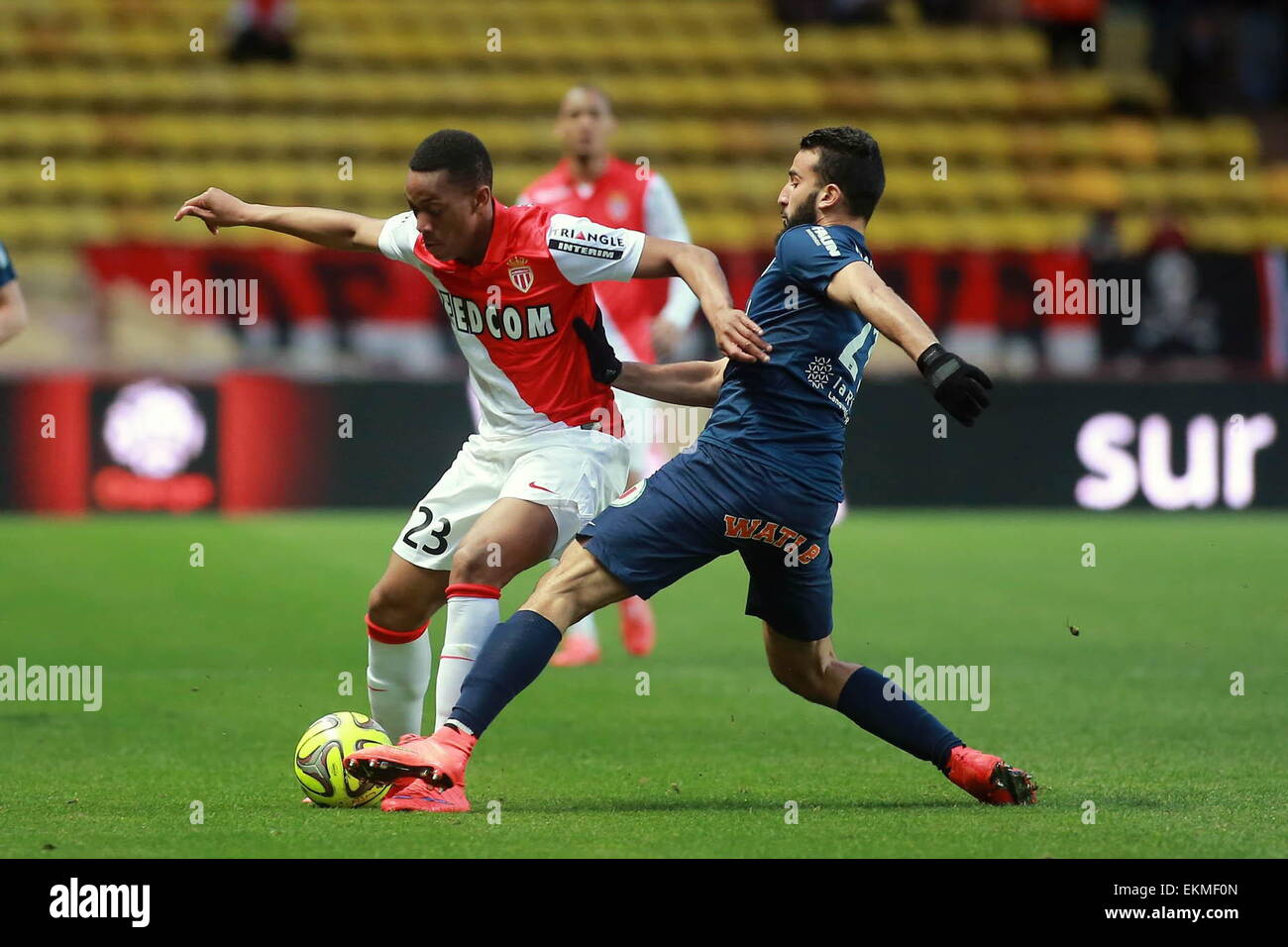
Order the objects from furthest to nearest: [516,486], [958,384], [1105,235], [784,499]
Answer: [1105,235] → [516,486] → [784,499] → [958,384]

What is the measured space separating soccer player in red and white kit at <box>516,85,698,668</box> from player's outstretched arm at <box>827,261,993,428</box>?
3.45 m

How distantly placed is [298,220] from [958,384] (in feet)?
7.36

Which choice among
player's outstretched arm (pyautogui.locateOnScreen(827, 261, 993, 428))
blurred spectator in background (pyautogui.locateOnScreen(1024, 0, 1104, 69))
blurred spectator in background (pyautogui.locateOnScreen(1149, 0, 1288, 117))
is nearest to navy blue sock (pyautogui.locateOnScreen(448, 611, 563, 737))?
player's outstretched arm (pyautogui.locateOnScreen(827, 261, 993, 428))

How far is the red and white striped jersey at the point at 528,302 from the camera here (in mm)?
5660

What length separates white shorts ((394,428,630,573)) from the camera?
18.4 feet

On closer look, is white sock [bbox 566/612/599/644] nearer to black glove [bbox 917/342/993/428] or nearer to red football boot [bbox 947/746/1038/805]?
red football boot [bbox 947/746/1038/805]

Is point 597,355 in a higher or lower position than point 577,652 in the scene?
higher

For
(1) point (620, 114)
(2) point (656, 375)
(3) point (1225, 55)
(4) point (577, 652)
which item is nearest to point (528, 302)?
(2) point (656, 375)

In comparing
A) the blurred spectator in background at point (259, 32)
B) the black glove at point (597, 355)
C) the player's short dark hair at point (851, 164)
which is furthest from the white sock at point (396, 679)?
the blurred spectator in background at point (259, 32)

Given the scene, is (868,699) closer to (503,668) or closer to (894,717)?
(894,717)

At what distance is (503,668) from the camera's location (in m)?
5.08

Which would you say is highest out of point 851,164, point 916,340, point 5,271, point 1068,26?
point 1068,26

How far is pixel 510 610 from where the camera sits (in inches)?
390
